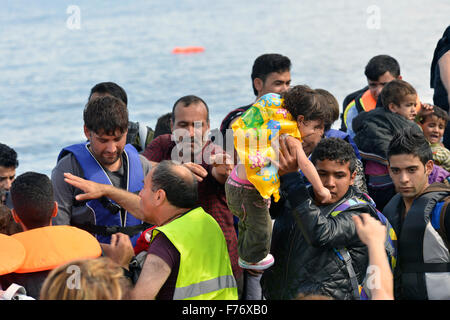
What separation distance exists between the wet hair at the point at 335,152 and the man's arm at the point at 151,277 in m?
1.17

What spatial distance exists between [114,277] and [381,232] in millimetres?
1163

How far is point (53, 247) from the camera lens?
3193 millimetres

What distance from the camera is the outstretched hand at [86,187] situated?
356 centimetres

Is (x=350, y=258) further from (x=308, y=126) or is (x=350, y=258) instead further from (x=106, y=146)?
(x=106, y=146)

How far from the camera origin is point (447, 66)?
5.27m

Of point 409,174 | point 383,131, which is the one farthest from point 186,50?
point 409,174

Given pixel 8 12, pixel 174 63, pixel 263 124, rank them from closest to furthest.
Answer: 1. pixel 263 124
2. pixel 174 63
3. pixel 8 12

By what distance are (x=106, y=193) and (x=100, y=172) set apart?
10.0 inches

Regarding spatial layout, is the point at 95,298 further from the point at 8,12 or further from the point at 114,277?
the point at 8,12

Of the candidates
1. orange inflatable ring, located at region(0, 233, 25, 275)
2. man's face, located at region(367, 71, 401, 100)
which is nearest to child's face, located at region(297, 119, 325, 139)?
orange inflatable ring, located at region(0, 233, 25, 275)

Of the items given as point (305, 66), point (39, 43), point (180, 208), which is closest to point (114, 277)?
point (180, 208)

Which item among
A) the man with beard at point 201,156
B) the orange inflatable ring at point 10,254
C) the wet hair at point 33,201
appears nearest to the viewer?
the orange inflatable ring at point 10,254

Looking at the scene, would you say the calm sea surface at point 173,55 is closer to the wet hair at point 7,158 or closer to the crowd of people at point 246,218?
the wet hair at point 7,158

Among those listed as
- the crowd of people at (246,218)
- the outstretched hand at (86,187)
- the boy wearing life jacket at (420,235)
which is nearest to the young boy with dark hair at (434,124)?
the crowd of people at (246,218)
